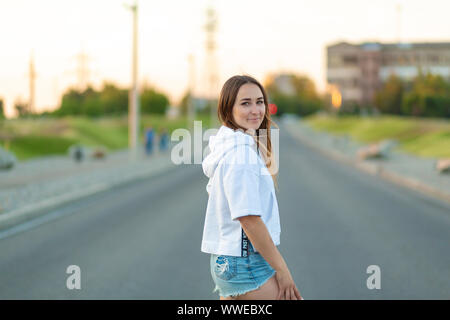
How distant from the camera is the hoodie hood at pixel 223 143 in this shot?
7.71ft

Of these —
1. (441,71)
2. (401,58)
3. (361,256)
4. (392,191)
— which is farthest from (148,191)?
(401,58)

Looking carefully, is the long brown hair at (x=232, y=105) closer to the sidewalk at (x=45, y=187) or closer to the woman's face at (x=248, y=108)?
the woman's face at (x=248, y=108)

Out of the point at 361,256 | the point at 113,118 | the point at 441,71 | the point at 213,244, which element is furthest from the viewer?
the point at 113,118

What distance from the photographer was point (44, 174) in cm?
1952

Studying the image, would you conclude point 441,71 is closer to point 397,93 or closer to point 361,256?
point 397,93

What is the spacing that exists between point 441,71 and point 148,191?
4517 centimetres

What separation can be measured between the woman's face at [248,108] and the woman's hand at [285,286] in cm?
66

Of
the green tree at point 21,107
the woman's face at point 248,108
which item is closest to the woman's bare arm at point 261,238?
the woman's face at point 248,108

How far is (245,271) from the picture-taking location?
7.99 ft

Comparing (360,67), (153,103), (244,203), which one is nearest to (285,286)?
(244,203)

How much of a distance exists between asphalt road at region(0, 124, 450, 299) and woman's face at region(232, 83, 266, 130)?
11.0 feet

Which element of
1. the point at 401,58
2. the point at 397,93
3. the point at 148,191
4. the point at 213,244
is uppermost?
the point at 401,58

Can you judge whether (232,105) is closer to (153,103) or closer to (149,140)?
(149,140)

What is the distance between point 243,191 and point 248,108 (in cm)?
44
